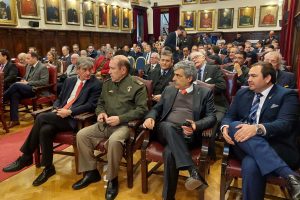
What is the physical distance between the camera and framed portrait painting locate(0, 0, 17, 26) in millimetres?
8398

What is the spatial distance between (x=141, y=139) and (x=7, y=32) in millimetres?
8300

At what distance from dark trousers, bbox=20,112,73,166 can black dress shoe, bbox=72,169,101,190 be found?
0.45 m

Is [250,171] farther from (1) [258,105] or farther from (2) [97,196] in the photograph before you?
(2) [97,196]

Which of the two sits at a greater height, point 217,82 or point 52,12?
point 52,12

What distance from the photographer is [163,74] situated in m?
3.78

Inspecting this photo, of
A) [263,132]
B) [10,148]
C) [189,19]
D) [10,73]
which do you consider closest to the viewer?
[263,132]

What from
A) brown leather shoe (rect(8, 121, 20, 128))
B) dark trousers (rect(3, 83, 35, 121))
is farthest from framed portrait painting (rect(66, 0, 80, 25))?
brown leather shoe (rect(8, 121, 20, 128))

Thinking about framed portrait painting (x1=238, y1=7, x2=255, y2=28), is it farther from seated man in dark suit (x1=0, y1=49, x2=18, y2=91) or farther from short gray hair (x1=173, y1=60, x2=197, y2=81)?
short gray hair (x1=173, y1=60, x2=197, y2=81)

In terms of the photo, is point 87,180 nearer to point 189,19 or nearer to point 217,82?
point 217,82

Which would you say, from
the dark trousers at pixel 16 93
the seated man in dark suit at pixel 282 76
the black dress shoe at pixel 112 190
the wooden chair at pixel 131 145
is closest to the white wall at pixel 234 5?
the seated man in dark suit at pixel 282 76

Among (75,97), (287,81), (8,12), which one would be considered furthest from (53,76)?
(8,12)

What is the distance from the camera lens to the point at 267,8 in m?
14.0

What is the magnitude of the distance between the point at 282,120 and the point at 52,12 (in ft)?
33.6

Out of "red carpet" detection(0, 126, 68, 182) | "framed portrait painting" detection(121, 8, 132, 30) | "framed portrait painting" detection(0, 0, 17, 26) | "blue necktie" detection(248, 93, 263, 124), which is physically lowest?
"red carpet" detection(0, 126, 68, 182)
